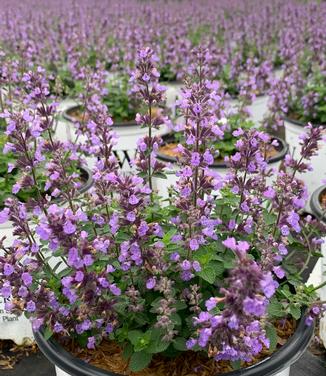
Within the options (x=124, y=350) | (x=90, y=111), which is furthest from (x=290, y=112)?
(x=124, y=350)

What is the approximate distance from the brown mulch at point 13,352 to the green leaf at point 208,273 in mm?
1503

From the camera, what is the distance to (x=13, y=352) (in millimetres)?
2941

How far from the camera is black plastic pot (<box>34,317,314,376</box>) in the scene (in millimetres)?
1782

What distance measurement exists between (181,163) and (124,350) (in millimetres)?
718

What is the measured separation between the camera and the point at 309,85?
5109 mm

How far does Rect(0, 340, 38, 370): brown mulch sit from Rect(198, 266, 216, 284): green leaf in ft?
4.93

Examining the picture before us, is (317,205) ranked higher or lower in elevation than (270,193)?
lower

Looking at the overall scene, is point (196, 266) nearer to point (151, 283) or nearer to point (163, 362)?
point (151, 283)

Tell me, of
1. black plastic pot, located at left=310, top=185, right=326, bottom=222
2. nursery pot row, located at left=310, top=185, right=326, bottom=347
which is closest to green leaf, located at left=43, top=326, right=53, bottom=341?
nursery pot row, located at left=310, top=185, right=326, bottom=347

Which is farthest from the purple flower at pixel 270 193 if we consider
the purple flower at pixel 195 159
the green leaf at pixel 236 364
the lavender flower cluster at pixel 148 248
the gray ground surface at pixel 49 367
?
the gray ground surface at pixel 49 367

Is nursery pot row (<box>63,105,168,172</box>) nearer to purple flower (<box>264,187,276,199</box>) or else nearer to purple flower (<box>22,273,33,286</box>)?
purple flower (<box>264,187,276,199</box>)

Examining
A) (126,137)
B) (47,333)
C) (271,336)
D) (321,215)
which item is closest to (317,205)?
(321,215)

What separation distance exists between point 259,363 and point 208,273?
0.35 m

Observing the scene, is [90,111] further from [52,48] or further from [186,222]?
[52,48]
